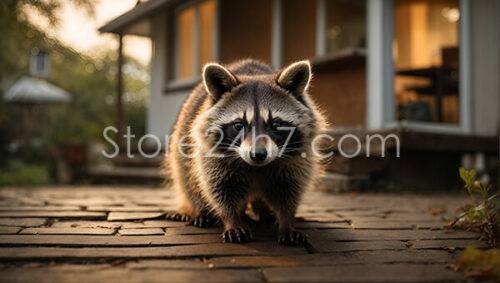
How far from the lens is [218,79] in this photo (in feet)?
9.05

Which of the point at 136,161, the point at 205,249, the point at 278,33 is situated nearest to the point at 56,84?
the point at 136,161

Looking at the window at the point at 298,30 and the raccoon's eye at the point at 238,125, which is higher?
the window at the point at 298,30

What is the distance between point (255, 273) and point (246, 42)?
7384 mm

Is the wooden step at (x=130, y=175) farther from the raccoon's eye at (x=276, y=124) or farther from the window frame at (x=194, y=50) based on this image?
the raccoon's eye at (x=276, y=124)

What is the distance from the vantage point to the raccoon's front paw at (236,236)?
2.44 meters

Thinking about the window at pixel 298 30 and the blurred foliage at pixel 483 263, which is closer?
the blurred foliage at pixel 483 263

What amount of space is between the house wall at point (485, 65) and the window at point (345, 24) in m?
2.30

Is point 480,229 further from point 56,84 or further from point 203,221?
point 56,84

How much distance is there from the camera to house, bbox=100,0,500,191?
5391 millimetres

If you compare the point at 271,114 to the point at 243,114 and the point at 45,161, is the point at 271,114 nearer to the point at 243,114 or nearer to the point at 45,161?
the point at 243,114

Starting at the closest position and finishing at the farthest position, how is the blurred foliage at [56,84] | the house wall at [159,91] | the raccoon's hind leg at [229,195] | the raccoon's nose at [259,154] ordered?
the raccoon's nose at [259,154] < the raccoon's hind leg at [229,195] < the blurred foliage at [56,84] < the house wall at [159,91]

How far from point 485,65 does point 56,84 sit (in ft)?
77.3

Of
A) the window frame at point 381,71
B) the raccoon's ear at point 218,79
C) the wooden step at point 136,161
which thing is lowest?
the wooden step at point 136,161

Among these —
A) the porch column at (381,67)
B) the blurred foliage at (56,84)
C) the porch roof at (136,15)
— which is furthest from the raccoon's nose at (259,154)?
the blurred foliage at (56,84)
